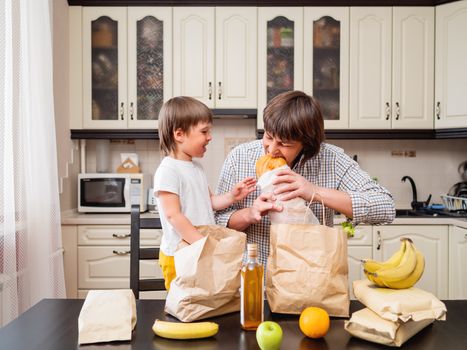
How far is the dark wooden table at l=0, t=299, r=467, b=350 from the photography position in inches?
37.6

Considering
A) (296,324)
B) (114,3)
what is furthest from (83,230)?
(296,324)

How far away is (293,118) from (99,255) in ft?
7.26

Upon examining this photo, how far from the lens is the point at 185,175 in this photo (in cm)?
160

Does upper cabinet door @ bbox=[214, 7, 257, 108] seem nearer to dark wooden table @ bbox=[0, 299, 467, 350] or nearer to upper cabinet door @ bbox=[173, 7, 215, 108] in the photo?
upper cabinet door @ bbox=[173, 7, 215, 108]

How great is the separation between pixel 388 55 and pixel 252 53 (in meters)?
0.96

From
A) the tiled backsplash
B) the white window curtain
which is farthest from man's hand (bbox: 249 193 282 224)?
→ the tiled backsplash

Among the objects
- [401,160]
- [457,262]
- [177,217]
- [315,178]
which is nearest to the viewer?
[177,217]

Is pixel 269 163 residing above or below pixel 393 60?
below

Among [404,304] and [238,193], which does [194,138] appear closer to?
[238,193]

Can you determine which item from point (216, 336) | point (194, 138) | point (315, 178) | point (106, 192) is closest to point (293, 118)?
point (315, 178)

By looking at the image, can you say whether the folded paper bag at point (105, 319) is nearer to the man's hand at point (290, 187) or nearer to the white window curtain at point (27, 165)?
the man's hand at point (290, 187)

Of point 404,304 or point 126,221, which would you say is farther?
point 126,221

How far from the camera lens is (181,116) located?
1594 mm

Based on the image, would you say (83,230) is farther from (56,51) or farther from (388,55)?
(388,55)
